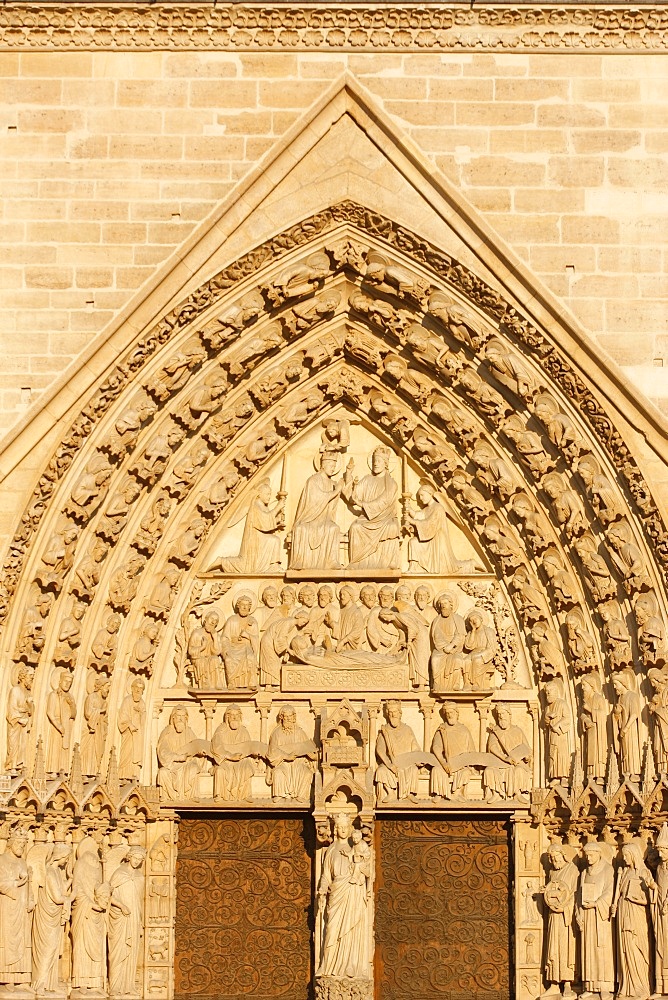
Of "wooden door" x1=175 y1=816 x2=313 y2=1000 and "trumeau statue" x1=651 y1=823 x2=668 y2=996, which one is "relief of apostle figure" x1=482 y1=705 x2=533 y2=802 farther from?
"wooden door" x1=175 y1=816 x2=313 y2=1000

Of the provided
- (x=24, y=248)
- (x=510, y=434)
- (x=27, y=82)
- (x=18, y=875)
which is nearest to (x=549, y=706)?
(x=510, y=434)

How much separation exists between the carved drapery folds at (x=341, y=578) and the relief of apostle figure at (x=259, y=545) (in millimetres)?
16

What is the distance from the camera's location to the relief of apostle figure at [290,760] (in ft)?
43.9

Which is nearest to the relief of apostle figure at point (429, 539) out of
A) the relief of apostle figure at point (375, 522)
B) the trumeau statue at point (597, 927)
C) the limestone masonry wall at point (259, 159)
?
the relief of apostle figure at point (375, 522)

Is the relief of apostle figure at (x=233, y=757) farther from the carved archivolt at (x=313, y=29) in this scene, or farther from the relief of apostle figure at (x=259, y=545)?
the carved archivolt at (x=313, y=29)

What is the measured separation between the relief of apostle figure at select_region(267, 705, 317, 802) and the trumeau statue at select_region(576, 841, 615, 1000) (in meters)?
1.98

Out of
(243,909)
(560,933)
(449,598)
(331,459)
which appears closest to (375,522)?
(331,459)

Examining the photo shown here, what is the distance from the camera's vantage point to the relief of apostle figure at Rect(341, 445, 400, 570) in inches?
538

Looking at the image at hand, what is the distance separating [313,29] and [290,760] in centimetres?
497

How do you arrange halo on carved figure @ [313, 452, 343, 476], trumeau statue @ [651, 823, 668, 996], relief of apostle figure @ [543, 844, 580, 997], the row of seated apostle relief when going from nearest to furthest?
trumeau statue @ [651, 823, 668, 996] → relief of apostle figure @ [543, 844, 580, 997] → the row of seated apostle relief → halo on carved figure @ [313, 452, 343, 476]

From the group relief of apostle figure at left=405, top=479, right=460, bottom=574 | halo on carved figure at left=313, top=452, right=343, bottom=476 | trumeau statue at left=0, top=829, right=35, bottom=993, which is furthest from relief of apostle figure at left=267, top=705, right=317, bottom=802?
trumeau statue at left=0, top=829, right=35, bottom=993

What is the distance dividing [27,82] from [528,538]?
459 cm

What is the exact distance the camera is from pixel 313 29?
13.4 meters

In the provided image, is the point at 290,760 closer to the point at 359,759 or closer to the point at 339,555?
the point at 359,759
